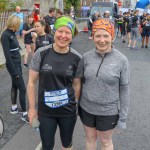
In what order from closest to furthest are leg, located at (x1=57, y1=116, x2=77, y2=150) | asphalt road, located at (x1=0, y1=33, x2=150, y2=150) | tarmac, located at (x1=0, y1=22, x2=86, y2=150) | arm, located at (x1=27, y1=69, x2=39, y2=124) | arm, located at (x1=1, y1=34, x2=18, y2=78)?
arm, located at (x1=27, y1=69, x2=39, y2=124) → leg, located at (x1=57, y1=116, x2=77, y2=150) → tarmac, located at (x1=0, y1=22, x2=86, y2=150) → asphalt road, located at (x1=0, y1=33, x2=150, y2=150) → arm, located at (x1=1, y1=34, x2=18, y2=78)

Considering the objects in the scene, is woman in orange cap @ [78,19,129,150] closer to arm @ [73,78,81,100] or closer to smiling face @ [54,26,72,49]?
arm @ [73,78,81,100]

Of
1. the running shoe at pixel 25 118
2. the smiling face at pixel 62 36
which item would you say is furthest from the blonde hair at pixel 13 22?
the smiling face at pixel 62 36

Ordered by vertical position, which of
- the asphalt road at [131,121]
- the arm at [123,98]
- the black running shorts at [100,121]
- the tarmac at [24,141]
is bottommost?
the asphalt road at [131,121]

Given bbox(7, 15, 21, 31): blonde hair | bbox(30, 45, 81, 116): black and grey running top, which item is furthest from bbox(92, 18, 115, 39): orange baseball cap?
bbox(7, 15, 21, 31): blonde hair

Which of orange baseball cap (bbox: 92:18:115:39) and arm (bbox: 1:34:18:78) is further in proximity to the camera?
arm (bbox: 1:34:18:78)

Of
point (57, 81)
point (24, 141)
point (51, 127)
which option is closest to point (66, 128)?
point (51, 127)

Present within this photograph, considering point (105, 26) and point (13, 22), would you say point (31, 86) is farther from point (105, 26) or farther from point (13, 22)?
point (13, 22)

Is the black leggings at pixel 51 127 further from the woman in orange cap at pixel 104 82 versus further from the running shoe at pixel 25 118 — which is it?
the running shoe at pixel 25 118

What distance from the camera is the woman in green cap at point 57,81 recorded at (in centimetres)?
296

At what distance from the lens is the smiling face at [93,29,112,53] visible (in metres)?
2.94

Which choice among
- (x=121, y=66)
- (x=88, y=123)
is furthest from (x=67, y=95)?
(x=121, y=66)

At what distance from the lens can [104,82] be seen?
2953 mm

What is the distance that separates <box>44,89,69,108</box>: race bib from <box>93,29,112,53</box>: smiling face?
1.88 feet

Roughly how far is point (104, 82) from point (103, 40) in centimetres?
42
